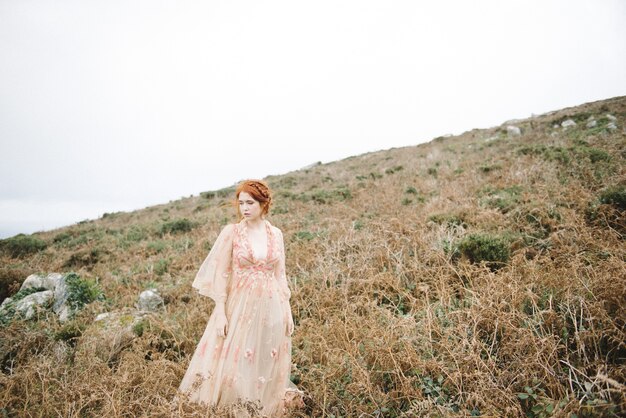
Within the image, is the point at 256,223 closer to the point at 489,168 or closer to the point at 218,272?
the point at 218,272

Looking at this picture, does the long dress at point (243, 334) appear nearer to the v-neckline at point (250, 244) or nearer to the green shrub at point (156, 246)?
the v-neckline at point (250, 244)

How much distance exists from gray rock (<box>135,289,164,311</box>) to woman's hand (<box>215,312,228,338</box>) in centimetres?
361

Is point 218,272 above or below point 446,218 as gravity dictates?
above

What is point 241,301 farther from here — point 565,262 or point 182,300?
point 565,262

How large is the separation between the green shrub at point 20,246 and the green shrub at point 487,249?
14.6 metres

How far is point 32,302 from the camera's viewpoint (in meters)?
5.96

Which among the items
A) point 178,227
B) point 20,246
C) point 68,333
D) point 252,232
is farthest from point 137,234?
point 252,232

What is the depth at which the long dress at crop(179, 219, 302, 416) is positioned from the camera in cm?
292

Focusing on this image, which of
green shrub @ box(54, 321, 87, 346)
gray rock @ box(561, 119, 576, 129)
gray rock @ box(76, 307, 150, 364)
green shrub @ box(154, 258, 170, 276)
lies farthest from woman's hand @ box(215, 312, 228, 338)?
gray rock @ box(561, 119, 576, 129)

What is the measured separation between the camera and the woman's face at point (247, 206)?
3109 mm

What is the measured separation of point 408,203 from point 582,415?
7521 mm

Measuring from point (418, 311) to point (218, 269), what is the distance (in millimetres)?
2701

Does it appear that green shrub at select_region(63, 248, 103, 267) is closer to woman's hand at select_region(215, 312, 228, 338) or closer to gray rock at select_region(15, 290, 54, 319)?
gray rock at select_region(15, 290, 54, 319)

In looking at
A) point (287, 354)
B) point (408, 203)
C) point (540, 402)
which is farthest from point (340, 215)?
point (540, 402)
